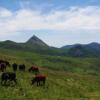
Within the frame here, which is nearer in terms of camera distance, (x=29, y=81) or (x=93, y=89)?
(x=29, y=81)

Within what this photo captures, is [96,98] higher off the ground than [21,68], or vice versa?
[21,68]

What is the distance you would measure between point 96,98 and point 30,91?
552 inches

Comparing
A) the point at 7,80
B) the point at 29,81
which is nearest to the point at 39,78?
the point at 29,81

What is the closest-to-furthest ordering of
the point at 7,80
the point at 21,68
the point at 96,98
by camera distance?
the point at 7,80 → the point at 96,98 → the point at 21,68

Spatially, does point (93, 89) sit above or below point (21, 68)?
below

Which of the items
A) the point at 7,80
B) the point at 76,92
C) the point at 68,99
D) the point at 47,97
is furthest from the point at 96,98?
the point at 7,80

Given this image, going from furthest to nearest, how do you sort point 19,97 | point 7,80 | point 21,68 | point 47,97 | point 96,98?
point 21,68 < point 96,98 < point 7,80 < point 47,97 < point 19,97

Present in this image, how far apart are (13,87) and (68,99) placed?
8173 mm

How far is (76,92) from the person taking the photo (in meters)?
53.0

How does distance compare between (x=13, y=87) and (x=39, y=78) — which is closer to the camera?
(x=13, y=87)

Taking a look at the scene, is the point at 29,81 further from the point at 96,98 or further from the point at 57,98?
the point at 96,98

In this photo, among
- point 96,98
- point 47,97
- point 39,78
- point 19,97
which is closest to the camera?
point 19,97

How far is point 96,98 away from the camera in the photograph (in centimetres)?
4991

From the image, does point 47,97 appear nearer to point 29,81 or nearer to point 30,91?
point 30,91
